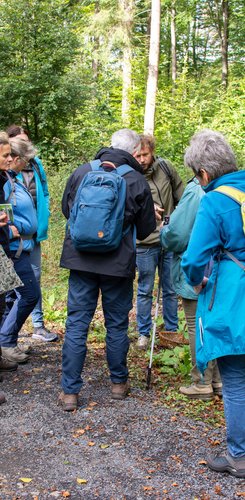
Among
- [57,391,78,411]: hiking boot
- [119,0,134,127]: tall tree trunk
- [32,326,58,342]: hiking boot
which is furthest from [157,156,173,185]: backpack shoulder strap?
[119,0,134,127]: tall tree trunk

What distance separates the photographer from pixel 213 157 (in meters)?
3.36

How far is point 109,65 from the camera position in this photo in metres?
24.5

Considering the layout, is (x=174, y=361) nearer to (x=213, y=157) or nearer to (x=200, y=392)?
(x=200, y=392)

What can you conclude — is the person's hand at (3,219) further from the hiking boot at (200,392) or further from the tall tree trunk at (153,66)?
the tall tree trunk at (153,66)

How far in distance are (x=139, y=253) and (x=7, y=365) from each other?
185cm

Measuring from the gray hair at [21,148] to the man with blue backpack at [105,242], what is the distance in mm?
895

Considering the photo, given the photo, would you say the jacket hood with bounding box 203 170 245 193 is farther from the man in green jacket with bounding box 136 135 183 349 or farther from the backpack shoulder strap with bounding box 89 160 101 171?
the man in green jacket with bounding box 136 135 183 349

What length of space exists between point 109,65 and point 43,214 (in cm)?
2009

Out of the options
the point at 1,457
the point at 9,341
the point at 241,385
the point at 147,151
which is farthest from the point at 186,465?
the point at 147,151

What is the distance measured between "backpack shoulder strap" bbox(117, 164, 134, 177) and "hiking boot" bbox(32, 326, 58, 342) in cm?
278

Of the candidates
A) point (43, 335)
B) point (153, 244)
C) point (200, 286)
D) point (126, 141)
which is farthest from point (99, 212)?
point (43, 335)

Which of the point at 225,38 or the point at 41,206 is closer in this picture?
the point at 41,206

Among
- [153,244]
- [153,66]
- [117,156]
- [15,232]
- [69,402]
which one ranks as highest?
[153,66]

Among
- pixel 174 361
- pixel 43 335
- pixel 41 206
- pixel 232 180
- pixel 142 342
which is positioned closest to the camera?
pixel 232 180
